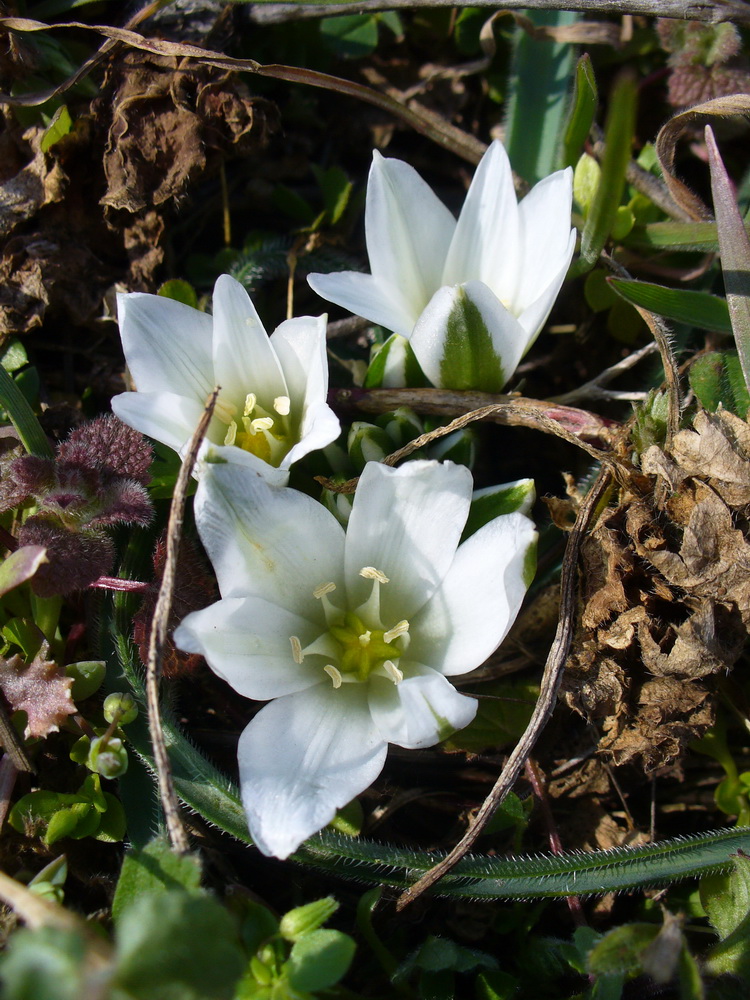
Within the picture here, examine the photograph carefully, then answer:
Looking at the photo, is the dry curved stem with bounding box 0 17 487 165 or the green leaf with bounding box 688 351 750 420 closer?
the green leaf with bounding box 688 351 750 420

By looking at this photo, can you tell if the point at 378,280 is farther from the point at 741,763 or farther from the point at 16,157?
the point at 741,763

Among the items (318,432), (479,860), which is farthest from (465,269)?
(479,860)

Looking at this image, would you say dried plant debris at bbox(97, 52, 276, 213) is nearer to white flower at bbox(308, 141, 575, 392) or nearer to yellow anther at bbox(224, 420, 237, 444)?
white flower at bbox(308, 141, 575, 392)

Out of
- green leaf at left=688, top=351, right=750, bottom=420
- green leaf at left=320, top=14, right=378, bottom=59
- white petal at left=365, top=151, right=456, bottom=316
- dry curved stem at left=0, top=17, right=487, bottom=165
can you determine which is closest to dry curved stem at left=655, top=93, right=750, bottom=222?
green leaf at left=688, top=351, right=750, bottom=420

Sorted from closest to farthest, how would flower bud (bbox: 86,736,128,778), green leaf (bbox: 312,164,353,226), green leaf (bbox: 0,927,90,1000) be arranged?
1. green leaf (bbox: 0,927,90,1000)
2. flower bud (bbox: 86,736,128,778)
3. green leaf (bbox: 312,164,353,226)

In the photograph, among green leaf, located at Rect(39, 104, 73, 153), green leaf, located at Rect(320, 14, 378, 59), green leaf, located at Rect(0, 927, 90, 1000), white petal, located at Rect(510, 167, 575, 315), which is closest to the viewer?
green leaf, located at Rect(0, 927, 90, 1000)

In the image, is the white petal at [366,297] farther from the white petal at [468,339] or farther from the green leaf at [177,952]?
the green leaf at [177,952]

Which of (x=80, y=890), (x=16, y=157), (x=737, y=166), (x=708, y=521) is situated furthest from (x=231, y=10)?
(x=80, y=890)
